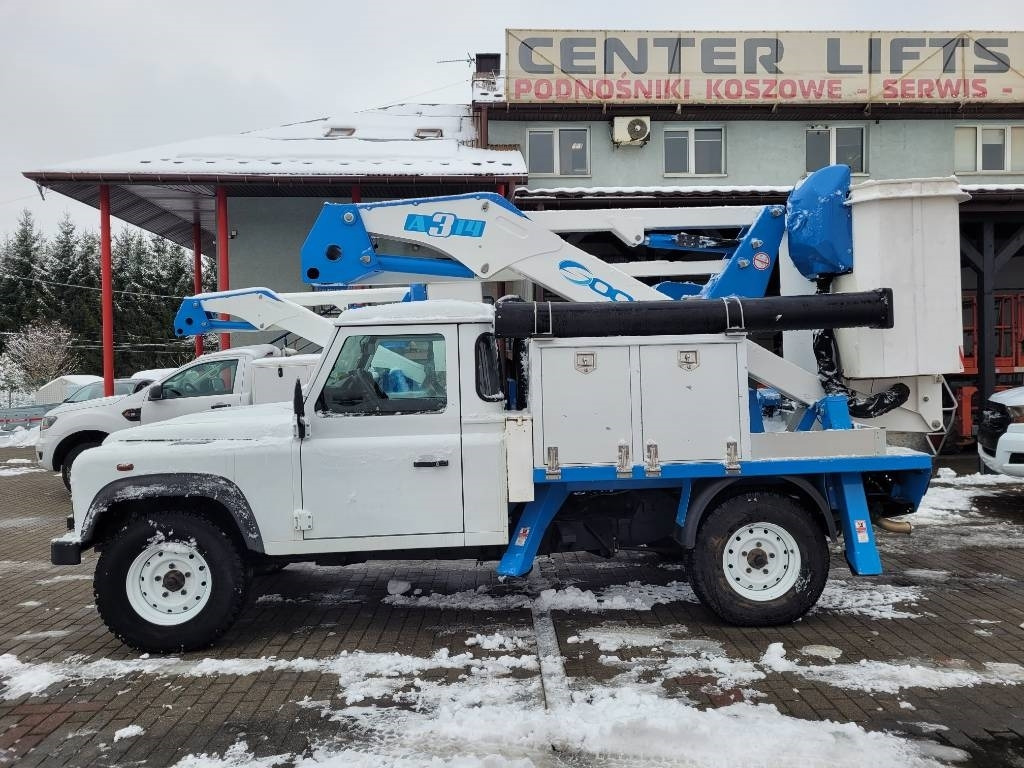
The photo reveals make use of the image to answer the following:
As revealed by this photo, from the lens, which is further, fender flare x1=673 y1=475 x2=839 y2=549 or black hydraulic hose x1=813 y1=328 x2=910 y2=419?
black hydraulic hose x1=813 y1=328 x2=910 y2=419

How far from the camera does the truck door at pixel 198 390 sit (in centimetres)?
1038

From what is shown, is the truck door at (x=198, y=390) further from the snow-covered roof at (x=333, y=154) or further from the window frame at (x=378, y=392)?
the window frame at (x=378, y=392)

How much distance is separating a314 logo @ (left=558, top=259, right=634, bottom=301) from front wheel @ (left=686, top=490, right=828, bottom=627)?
1764 mm

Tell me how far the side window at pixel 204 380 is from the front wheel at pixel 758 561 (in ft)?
24.9

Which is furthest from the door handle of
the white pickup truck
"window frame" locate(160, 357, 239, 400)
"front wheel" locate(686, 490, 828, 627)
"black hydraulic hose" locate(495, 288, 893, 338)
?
"window frame" locate(160, 357, 239, 400)

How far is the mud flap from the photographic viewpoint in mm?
5078

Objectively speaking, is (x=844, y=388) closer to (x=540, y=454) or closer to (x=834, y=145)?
(x=540, y=454)

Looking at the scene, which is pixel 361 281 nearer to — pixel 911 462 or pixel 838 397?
pixel 838 397

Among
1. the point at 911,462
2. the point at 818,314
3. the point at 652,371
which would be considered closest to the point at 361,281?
the point at 652,371

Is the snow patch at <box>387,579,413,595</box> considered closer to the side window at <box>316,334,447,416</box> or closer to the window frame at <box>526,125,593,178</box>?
the side window at <box>316,334,447,416</box>

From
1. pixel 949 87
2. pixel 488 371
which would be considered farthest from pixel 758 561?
pixel 949 87

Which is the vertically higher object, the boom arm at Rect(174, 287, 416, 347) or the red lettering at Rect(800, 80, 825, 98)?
the red lettering at Rect(800, 80, 825, 98)

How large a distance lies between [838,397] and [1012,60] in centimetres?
1747

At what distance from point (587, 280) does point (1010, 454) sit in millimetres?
6205
